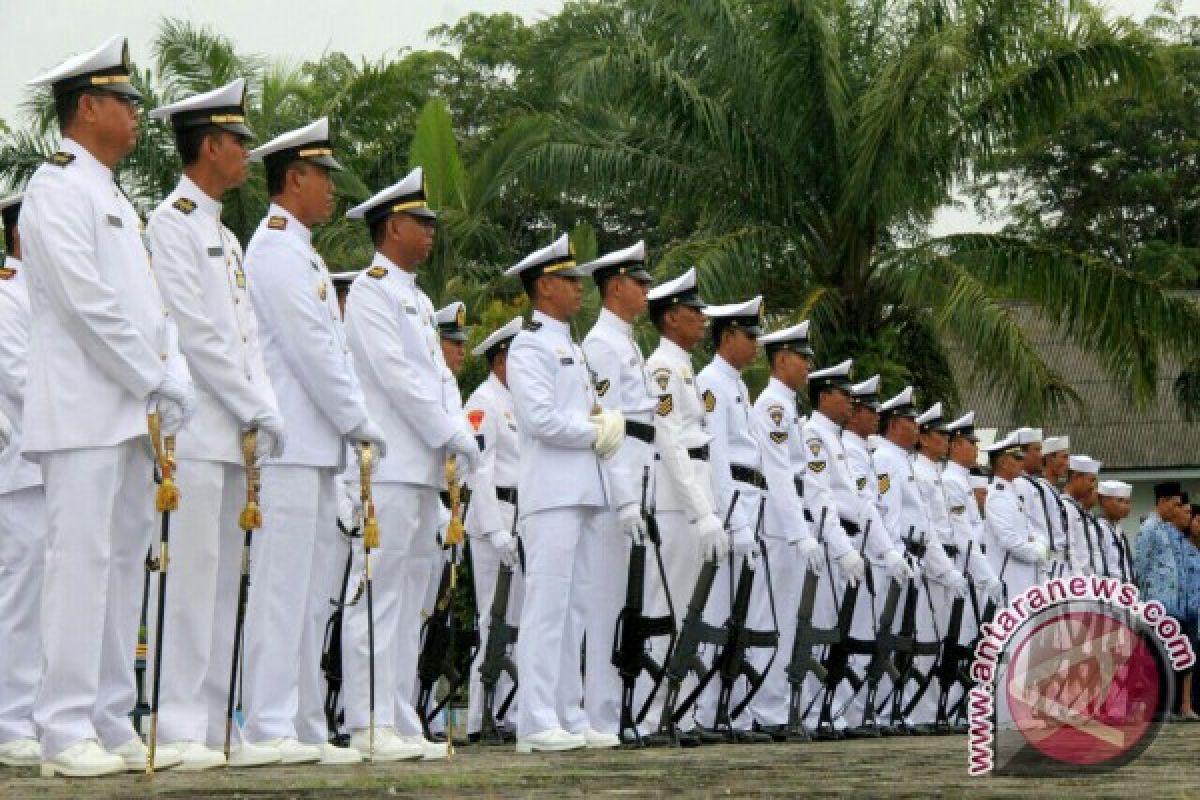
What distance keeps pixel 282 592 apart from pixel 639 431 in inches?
126

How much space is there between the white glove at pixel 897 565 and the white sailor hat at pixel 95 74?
7964 mm

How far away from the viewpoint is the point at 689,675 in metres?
11.9

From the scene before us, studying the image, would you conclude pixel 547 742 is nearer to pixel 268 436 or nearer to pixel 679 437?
pixel 679 437

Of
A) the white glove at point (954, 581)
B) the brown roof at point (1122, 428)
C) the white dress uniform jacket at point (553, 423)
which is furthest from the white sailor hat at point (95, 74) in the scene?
the brown roof at point (1122, 428)

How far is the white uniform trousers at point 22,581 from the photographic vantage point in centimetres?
861

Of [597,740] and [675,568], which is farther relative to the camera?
[675,568]

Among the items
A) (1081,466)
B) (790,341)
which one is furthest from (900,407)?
(1081,466)

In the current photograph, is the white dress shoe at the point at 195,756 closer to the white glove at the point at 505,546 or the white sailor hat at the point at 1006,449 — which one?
the white glove at the point at 505,546

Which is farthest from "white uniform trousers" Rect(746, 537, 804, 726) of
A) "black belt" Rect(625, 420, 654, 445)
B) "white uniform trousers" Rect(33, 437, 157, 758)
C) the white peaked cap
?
"white uniform trousers" Rect(33, 437, 157, 758)

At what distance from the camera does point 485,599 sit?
1264 cm

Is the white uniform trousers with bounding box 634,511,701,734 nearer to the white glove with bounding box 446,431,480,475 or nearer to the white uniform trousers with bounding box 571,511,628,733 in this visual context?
the white uniform trousers with bounding box 571,511,628,733

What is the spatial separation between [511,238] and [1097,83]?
1833 cm

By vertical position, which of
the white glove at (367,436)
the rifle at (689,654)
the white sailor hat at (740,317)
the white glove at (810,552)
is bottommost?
the rifle at (689,654)

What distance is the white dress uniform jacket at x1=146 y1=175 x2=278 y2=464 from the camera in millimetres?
7398
